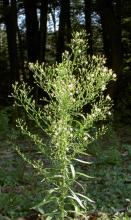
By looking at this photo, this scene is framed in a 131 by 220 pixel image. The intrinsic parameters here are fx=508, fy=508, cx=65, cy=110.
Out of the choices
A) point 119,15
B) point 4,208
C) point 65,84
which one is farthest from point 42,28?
point 65,84

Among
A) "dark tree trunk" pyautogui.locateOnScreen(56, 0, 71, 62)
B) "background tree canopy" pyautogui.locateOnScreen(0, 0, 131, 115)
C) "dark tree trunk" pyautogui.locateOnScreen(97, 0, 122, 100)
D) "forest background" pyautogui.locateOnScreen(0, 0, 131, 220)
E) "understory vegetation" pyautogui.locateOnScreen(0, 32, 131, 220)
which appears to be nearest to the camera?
"understory vegetation" pyautogui.locateOnScreen(0, 32, 131, 220)

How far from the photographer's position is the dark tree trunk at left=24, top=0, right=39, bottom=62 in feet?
65.3

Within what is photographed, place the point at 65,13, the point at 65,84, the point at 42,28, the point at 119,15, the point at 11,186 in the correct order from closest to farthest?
the point at 65,84, the point at 11,186, the point at 42,28, the point at 119,15, the point at 65,13

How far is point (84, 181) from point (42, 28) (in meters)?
10.1

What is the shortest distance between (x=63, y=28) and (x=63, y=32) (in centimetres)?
23

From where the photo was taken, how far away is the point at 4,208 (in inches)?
228

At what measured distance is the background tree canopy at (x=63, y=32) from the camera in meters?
15.2

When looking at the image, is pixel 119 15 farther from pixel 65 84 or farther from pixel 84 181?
pixel 65 84

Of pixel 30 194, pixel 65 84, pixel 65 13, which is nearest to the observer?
pixel 65 84

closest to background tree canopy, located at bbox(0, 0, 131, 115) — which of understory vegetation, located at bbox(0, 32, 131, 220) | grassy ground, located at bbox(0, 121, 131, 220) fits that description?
understory vegetation, located at bbox(0, 32, 131, 220)

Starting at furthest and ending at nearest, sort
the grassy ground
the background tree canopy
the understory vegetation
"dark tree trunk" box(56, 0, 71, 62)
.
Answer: "dark tree trunk" box(56, 0, 71, 62)
the background tree canopy
the grassy ground
the understory vegetation

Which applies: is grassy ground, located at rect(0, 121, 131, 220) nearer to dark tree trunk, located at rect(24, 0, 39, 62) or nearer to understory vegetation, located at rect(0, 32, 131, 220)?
understory vegetation, located at rect(0, 32, 131, 220)

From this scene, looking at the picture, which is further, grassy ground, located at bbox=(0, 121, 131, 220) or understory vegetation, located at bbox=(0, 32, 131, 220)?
grassy ground, located at bbox=(0, 121, 131, 220)

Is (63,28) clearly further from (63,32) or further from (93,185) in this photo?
(93,185)
